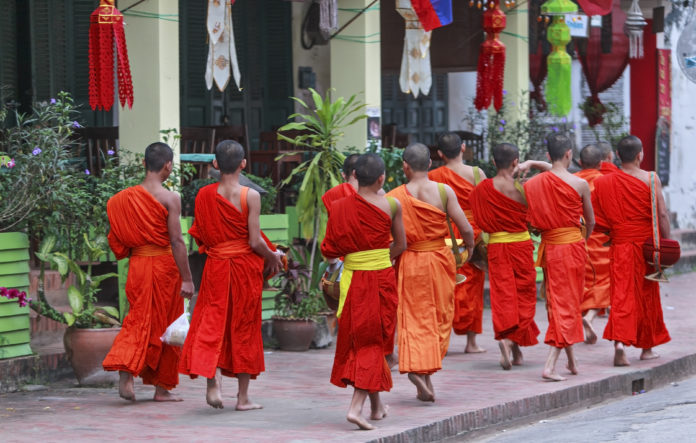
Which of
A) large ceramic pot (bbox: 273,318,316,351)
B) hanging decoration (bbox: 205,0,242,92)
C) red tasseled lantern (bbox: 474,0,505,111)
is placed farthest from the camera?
red tasseled lantern (bbox: 474,0,505,111)

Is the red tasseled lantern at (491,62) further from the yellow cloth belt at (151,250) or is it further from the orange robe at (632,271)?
the yellow cloth belt at (151,250)

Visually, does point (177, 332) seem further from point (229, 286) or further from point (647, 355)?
point (647, 355)

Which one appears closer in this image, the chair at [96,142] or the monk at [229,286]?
the monk at [229,286]

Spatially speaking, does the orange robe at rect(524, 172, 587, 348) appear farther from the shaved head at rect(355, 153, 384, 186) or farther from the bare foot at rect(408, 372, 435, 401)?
the shaved head at rect(355, 153, 384, 186)

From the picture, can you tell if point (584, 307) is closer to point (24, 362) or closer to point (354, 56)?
point (354, 56)

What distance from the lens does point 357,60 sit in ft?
43.5

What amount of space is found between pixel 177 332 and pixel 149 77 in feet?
11.2

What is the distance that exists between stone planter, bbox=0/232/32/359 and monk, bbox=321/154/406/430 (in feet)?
8.37

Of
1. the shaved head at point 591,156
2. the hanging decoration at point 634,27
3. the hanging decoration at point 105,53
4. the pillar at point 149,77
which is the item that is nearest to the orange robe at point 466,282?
the shaved head at point 591,156

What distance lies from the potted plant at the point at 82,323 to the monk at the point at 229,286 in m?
1.15

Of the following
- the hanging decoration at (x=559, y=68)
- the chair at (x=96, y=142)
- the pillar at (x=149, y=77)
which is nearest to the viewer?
the pillar at (x=149, y=77)

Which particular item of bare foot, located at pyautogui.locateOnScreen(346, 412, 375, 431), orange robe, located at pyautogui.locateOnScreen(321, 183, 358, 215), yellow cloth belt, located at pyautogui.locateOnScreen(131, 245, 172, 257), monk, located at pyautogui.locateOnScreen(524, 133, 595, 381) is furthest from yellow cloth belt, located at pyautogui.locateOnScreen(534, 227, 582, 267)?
yellow cloth belt, located at pyautogui.locateOnScreen(131, 245, 172, 257)

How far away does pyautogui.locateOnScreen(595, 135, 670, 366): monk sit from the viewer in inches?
389

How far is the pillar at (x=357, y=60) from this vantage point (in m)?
13.2
